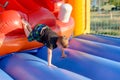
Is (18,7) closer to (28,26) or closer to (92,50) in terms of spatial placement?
(28,26)

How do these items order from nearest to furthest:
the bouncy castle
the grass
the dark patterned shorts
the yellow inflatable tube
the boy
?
the bouncy castle, the boy, the dark patterned shorts, the yellow inflatable tube, the grass

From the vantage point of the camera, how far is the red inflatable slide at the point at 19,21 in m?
2.26

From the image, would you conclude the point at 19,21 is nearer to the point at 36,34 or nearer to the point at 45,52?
the point at 36,34

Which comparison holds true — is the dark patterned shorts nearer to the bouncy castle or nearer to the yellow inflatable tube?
the bouncy castle

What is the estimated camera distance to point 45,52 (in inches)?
100

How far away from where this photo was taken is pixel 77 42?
2.72 m

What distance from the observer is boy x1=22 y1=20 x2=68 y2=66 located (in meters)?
2.10

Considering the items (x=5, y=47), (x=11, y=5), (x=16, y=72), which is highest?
(x=11, y=5)

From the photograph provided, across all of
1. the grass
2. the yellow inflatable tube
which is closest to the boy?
the yellow inflatable tube

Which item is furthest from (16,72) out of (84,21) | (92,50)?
(84,21)

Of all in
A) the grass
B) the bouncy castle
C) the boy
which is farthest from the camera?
the grass

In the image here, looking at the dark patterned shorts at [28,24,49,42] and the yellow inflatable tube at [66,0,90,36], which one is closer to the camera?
the dark patterned shorts at [28,24,49,42]

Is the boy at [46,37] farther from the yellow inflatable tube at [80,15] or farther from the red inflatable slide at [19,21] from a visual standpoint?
the yellow inflatable tube at [80,15]

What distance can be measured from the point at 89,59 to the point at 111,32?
1909 millimetres
